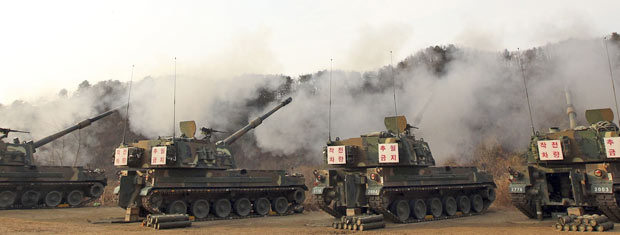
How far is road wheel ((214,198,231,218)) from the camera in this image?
18.2m

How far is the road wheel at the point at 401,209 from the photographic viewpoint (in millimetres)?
15719

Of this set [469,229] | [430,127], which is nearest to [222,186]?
[469,229]

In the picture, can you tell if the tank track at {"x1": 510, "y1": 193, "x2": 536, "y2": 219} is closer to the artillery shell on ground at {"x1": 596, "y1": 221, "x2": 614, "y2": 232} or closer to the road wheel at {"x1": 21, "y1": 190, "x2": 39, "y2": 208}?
Result: the artillery shell on ground at {"x1": 596, "y1": 221, "x2": 614, "y2": 232}

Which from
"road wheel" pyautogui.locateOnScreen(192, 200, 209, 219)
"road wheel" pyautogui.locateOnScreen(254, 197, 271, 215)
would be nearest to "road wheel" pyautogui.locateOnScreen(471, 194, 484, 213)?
"road wheel" pyautogui.locateOnScreen(254, 197, 271, 215)

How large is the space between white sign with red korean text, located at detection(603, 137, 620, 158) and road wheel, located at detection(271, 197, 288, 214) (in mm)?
12984

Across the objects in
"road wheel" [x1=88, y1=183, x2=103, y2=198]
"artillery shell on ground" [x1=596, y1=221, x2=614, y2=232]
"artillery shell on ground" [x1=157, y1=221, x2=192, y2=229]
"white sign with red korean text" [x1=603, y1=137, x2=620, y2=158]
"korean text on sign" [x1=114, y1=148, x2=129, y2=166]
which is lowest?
"artillery shell on ground" [x1=596, y1=221, x2=614, y2=232]

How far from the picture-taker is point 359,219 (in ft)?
43.3

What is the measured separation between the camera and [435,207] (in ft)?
56.6

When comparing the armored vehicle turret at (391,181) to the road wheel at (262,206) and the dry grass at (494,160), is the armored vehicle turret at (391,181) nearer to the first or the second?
the road wheel at (262,206)

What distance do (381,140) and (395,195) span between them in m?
2.14

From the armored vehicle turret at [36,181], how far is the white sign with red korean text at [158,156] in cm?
1086

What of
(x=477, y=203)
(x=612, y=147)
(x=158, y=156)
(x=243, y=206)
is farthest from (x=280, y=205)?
(x=612, y=147)

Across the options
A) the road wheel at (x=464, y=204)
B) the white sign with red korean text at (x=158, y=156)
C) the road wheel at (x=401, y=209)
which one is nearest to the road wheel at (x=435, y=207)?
the road wheel at (x=401, y=209)

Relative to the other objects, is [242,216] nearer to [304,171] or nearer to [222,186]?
[222,186]
